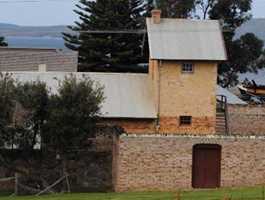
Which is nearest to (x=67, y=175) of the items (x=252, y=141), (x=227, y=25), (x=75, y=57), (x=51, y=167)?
(x=51, y=167)

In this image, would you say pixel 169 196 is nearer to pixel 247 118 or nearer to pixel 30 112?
pixel 30 112

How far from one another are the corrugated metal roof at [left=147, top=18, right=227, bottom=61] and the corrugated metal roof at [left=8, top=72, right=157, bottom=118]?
2.45 meters

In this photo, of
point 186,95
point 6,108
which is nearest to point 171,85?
point 186,95

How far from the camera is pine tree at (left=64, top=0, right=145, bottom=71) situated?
68.5m

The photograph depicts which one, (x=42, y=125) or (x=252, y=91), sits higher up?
(x=252, y=91)

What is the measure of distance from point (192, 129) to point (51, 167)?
1097cm

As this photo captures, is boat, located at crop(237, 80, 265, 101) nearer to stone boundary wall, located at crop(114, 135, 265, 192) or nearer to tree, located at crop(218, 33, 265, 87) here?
tree, located at crop(218, 33, 265, 87)

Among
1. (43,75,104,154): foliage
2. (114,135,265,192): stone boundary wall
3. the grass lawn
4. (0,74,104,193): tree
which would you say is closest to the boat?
(114,135,265,192): stone boundary wall

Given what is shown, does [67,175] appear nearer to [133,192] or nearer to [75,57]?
[133,192]

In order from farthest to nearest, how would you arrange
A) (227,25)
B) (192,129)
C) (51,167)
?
(227,25)
(192,129)
(51,167)

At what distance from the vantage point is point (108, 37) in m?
69.1

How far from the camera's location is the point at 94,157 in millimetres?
39500

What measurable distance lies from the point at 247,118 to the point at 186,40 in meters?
7.75

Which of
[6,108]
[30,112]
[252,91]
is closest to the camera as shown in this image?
[6,108]
